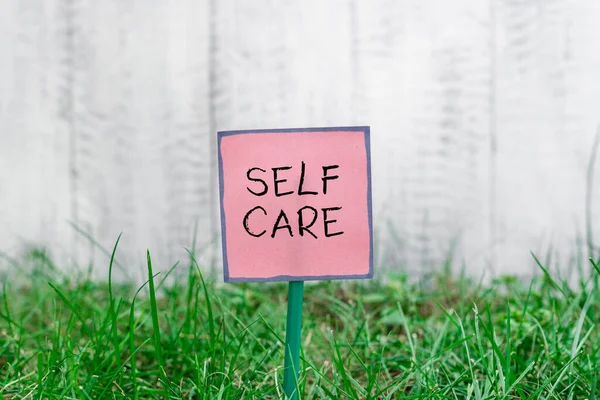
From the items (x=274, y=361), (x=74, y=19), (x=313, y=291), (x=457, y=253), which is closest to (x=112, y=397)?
(x=274, y=361)

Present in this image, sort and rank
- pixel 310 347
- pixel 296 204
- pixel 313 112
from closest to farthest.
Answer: pixel 296 204 → pixel 310 347 → pixel 313 112

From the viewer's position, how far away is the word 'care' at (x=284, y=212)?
0.59 m

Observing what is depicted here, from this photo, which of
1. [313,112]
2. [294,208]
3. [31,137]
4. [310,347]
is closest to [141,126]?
[31,137]

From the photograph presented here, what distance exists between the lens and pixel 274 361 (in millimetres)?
695

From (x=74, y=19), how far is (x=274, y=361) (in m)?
0.98

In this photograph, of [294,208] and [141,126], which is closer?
[294,208]

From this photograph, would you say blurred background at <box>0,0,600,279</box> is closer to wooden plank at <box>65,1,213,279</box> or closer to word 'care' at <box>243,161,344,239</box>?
wooden plank at <box>65,1,213,279</box>

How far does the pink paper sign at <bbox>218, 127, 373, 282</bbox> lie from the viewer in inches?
23.2

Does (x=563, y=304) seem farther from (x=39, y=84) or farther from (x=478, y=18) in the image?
(x=39, y=84)

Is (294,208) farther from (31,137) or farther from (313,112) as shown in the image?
(31,137)

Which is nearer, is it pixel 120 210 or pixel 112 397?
pixel 112 397

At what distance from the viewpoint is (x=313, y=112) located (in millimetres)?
1272

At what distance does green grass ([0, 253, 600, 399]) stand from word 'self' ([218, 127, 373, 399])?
0.06 metres

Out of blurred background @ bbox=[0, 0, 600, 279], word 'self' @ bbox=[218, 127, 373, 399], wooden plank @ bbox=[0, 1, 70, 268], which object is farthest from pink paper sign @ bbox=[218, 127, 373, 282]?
wooden plank @ bbox=[0, 1, 70, 268]
